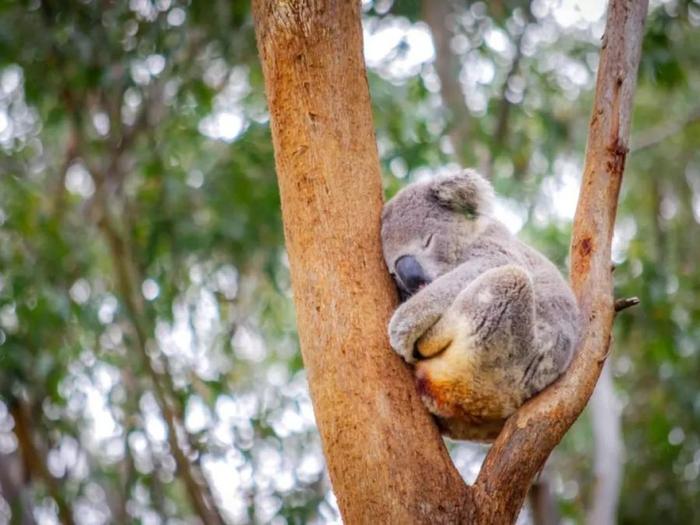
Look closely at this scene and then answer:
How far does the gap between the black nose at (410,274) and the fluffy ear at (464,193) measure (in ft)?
1.22

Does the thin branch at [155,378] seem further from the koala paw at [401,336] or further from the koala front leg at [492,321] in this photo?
the koala paw at [401,336]

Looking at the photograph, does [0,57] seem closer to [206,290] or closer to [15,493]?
[206,290]

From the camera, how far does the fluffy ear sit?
313 centimetres

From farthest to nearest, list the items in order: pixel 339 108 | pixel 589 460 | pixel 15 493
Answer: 1. pixel 589 460
2. pixel 15 493
3. pixel 339 108

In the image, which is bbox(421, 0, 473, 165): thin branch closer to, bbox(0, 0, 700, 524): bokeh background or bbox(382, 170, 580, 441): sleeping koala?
bbox(0, 0, 700, 524): bokeh background

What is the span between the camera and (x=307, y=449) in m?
6.42

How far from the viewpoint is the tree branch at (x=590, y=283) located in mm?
2342

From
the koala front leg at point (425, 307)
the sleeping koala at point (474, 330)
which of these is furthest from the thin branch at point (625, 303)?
the koala front leg at point (425, 307)

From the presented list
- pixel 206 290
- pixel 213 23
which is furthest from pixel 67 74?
pixel 206 290

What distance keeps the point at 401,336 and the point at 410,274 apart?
27 centimetres

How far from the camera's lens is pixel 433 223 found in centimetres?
307

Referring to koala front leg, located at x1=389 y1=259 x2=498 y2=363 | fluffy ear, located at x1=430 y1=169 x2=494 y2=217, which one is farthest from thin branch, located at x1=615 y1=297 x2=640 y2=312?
fluffy ear, located at x1=430 y1=169 x2=494 y2=217

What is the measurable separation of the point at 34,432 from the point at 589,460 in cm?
410

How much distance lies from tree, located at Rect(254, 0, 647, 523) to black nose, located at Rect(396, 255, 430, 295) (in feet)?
0.64
